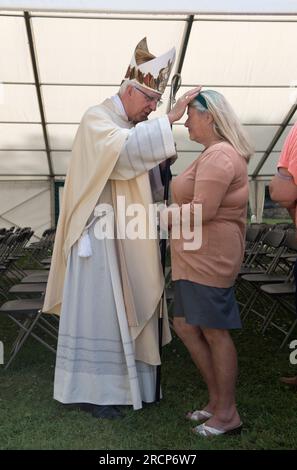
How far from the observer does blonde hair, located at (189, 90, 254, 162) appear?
251cm

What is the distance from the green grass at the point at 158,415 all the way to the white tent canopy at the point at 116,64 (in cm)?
567

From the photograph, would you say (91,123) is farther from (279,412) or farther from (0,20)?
(0,20)

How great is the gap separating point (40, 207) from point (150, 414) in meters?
13.3

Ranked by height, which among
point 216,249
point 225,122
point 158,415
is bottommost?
point 158,415

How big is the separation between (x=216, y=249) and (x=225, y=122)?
52 centimetres

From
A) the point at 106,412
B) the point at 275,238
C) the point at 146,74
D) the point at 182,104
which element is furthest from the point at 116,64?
the point at 106,412

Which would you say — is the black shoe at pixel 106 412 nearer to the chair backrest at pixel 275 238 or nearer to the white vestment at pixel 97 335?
the white vestment at pixel 97 335

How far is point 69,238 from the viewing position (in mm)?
2928

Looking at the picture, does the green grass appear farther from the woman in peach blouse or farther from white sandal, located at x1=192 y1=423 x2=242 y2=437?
the woman in peach blouse

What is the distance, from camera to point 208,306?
253cm

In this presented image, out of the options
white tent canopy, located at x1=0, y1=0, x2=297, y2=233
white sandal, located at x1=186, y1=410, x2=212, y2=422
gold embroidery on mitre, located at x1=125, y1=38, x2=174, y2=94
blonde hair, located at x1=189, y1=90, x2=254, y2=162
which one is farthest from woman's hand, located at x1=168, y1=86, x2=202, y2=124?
white tent canopy, located at x1=0, y1=0, x2=297, y2=233

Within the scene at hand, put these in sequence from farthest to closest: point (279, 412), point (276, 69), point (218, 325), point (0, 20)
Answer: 1. point (276, 69)
2. point (0, 20)
3. point (279, 412)
4. point (218, 325)

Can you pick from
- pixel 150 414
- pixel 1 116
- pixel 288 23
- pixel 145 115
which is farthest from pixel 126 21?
pixel 150 414

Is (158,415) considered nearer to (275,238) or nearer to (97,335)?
(97,335)
